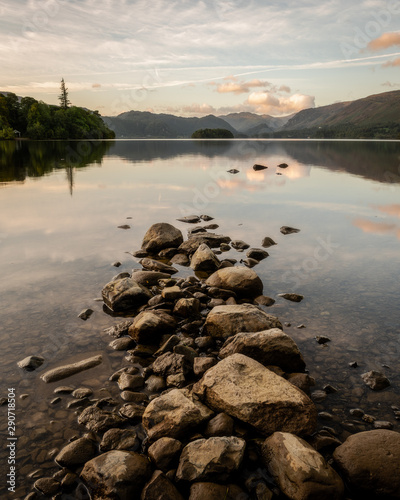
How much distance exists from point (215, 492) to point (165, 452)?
3.23 feet

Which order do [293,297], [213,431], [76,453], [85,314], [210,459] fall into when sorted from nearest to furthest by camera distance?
[210,459] → [76,453] → [213,431] → [85,314] → [293,297]

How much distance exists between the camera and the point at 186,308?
1062cm

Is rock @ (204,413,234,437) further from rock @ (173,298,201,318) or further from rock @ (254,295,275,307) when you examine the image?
rock @ (254,295,275,307)

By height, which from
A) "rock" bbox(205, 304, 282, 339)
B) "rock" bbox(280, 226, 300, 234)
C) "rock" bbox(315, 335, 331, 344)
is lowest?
"rock" bbox(315, 335, 331, 344)

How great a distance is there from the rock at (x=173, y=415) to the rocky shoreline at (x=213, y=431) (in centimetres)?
2

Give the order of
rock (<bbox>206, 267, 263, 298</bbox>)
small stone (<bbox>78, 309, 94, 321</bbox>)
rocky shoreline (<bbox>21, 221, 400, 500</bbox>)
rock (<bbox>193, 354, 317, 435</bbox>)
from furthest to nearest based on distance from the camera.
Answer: rock (<bbox>206, 267, 263, 298</bbox>), small stone (<bbox>78, 309, 94, 321</bbox>), rock (<bbox>193, 354, 317, 435</bbox>), rocky shoreline (<bbox>21, 221, 400, 500</bbox>)

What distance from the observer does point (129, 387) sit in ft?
24.9

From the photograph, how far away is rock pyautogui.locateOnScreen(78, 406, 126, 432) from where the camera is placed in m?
6.51

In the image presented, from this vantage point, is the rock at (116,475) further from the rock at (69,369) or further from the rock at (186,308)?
the rock at (186,308)

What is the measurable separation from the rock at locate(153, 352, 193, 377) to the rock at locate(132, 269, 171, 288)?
4.78 metres

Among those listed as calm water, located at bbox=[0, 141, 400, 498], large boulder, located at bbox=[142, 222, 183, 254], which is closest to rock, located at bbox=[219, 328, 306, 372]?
calm water, located at bbox=[0, 141, 400, 498]

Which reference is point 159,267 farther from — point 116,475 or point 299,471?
point 299,471

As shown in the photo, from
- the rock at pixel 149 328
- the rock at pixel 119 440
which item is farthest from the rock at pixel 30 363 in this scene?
the rock at pixel 119 440

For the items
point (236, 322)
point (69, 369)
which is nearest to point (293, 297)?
point (236, 322)
